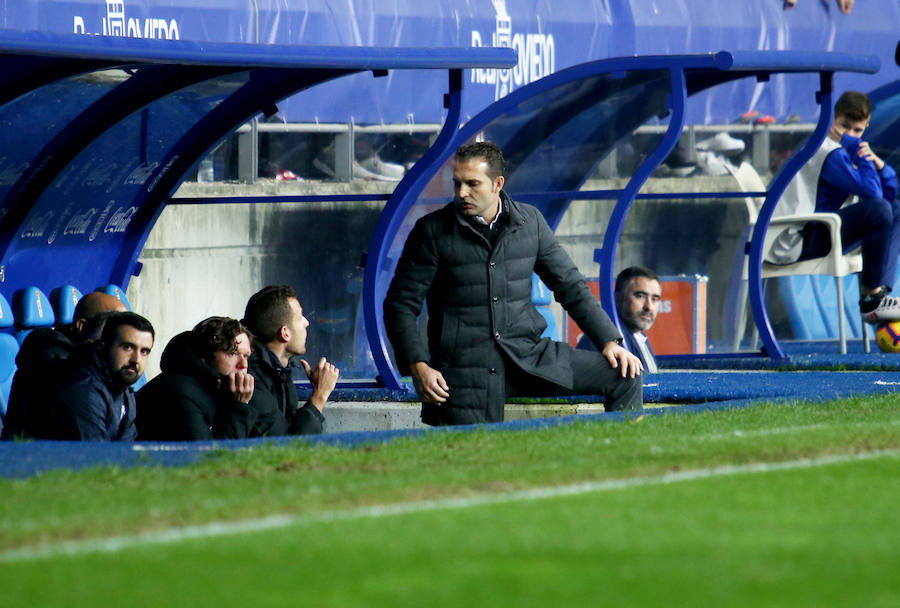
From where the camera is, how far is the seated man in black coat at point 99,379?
8.07 m

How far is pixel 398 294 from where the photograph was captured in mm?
8508

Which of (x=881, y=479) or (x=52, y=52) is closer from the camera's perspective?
(x=881, y=479)

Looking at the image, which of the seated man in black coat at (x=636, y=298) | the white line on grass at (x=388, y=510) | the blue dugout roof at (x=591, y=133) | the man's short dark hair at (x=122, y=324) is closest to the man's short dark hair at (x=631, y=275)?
the seated man in black coat at (x=636, y=298)

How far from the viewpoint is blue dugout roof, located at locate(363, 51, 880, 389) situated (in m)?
11.8

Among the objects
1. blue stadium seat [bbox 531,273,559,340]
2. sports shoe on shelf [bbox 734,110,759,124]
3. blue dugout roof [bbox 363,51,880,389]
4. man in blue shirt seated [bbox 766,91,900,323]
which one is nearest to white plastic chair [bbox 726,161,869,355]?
man in blue shirt seated [bbox 766,91,900,323]

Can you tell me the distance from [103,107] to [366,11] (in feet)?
19.0

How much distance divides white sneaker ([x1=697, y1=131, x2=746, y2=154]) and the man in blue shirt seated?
72cm

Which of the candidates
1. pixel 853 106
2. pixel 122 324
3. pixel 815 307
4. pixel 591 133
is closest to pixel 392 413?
pixel 591 133

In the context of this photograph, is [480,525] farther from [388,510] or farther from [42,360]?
[42,360]

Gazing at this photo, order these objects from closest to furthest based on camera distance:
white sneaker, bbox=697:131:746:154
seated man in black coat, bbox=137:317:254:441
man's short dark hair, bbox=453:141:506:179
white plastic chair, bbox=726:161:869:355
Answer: seated man in black coat, bbox=137:317:254:441 → man's short dark hair, bbox=453:141:506:179 → white plastic chair, bbox=726:161:869:355 → white sneaker, bbox=697:131:746:154

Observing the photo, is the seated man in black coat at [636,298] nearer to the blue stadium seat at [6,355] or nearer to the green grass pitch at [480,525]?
the blue stadium seat at [6,355]

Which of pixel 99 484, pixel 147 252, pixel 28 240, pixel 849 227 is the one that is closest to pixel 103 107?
pixel 28 240

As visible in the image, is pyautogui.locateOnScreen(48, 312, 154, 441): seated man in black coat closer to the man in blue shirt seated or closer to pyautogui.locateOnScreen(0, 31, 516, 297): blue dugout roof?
pyautogui.locateOnScreen(0, 31, 516, 297): blue dugout roof

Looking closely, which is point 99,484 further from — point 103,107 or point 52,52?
point 103,107
